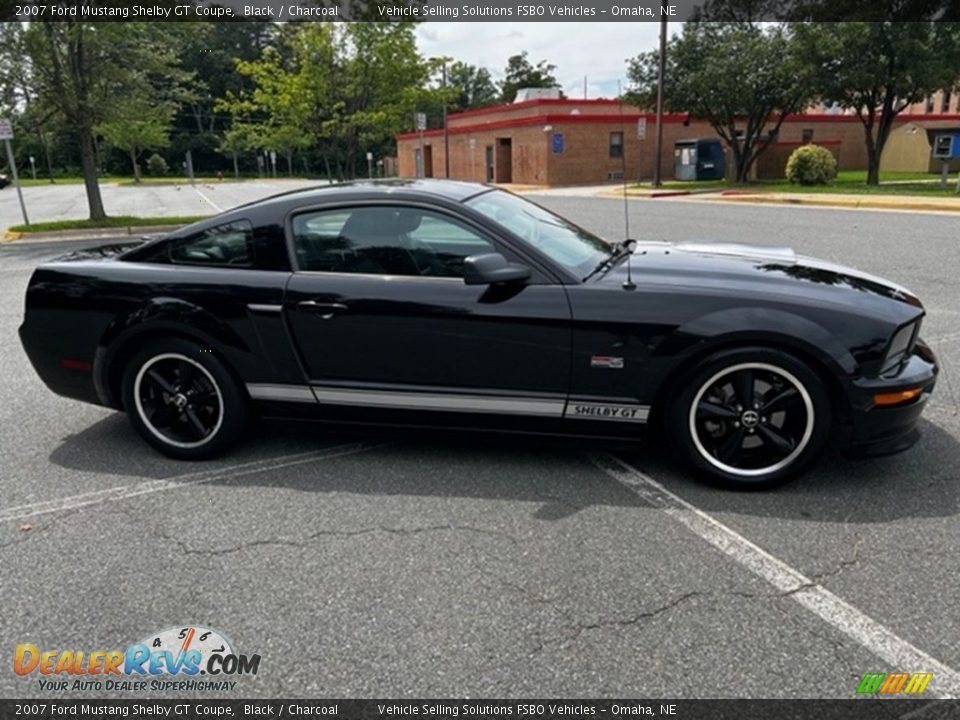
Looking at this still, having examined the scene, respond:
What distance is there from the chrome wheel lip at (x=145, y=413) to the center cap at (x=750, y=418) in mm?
2707

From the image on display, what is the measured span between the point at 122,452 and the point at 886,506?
402 centimetres

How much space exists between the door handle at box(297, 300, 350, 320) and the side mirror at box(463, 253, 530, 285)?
699mm

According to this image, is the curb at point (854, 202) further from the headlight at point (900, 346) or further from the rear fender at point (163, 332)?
the rear fender at point (163, 332)

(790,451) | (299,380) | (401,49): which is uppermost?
(401,49)

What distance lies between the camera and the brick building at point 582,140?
3569 cm

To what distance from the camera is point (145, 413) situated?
389 cm

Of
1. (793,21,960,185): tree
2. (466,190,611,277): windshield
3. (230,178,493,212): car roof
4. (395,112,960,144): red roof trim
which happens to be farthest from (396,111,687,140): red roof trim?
(230,178,493,212): car roof

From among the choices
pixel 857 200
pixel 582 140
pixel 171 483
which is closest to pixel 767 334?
pixel 171 483

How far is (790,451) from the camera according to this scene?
129 inches

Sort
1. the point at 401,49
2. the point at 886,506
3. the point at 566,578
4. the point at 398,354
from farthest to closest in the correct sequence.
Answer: the point at 401,49 < the point at 398,354 < the point at 886,506 < the point at 566,578

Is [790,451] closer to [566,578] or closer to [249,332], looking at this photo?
[566,578]

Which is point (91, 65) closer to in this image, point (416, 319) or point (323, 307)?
point (323, 307)

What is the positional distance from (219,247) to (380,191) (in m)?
0.95

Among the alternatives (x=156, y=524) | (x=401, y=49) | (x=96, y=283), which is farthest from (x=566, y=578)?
(x=401, y=49)
